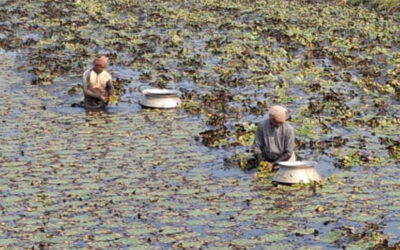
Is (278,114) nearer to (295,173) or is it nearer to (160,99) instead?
(295,173)

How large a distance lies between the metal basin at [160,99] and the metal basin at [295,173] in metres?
6.02

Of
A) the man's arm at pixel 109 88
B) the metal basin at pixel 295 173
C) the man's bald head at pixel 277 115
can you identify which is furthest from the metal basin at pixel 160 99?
the metal basin at pixel 295 173

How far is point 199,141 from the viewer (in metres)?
16.0

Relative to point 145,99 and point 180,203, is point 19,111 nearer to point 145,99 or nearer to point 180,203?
point 145,99

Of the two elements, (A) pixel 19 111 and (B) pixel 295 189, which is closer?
(B) pixel 295 189

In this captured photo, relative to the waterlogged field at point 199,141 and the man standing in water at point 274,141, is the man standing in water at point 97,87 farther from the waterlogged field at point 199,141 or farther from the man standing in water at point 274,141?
the man standing in water at point 274,141

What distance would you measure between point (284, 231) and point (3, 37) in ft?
71.9

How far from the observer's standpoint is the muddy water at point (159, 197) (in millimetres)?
10859

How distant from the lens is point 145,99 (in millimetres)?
18719

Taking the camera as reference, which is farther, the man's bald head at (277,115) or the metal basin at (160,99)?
the metal basin at (160,99)

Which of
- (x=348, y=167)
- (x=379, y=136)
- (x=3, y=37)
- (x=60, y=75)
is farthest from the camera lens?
(x=3, y=37)

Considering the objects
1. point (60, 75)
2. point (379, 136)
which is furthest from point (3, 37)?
point (379, 136)

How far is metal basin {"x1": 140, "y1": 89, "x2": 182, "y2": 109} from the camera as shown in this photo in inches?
727

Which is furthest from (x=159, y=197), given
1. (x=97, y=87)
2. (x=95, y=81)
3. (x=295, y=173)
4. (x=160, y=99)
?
(x=95, y=81)
